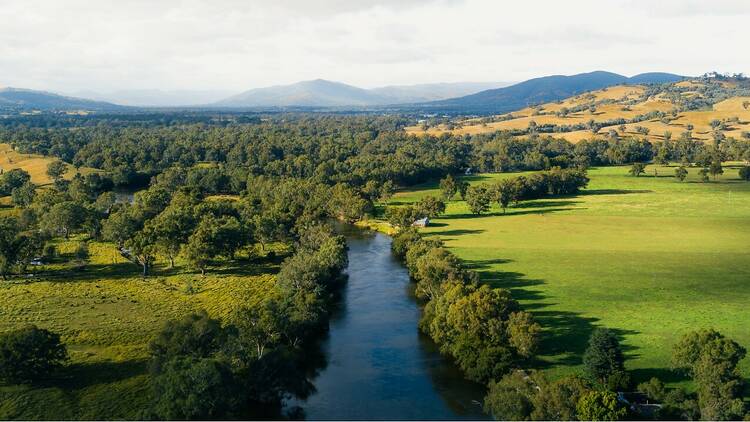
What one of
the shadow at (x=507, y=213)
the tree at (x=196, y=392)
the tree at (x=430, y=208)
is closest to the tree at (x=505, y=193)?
the shadow at (x=507, y=213)

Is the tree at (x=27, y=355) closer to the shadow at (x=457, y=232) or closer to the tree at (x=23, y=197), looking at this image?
the shadow at (x=457, y=232)

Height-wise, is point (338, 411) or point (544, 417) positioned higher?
point (544, 417)

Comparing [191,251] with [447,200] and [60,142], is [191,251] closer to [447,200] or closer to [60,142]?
[447,200]

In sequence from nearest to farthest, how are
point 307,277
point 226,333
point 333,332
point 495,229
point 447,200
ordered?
point 226,333
point 333,332
point 307,277
point 495,229
point 447,200

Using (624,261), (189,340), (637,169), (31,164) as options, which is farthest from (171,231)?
(637,169)

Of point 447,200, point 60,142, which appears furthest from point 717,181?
point 60,142

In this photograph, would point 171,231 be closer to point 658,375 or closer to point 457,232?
point 457,232
